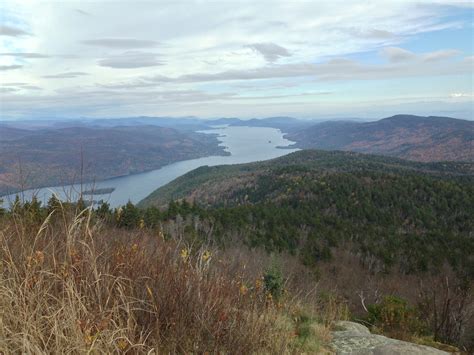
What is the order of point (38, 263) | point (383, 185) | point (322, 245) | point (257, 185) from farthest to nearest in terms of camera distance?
point (257, 185)
point (383, 185)
point (322, 245)
point (38, 263)

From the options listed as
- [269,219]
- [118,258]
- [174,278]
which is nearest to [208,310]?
[174,278]

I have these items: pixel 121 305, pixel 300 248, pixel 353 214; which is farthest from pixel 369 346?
pixel 353 214

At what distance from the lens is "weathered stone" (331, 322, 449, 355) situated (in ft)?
11.5

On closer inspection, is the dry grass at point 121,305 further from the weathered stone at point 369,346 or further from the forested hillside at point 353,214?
the forested hillside at point 353,214

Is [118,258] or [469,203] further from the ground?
[118,258]

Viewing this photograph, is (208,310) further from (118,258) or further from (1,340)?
(1,340)

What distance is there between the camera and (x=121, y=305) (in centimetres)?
245

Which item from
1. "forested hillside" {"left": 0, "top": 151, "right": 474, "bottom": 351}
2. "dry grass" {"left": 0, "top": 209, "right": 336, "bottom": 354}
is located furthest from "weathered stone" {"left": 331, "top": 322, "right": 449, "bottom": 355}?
"dry grass" {"left": 0, "top": 209, "right": 336, "bottom": 354}

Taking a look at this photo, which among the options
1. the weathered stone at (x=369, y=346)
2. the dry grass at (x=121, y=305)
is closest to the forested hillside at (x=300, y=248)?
the dry grass at (x=121, y=305)

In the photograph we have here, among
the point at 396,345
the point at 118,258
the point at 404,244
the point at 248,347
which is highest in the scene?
the point at 118,258

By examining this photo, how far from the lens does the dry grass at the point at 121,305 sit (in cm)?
226

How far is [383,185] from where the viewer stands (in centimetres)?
8519

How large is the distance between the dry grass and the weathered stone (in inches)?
31.2

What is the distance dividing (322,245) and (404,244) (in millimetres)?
12558
